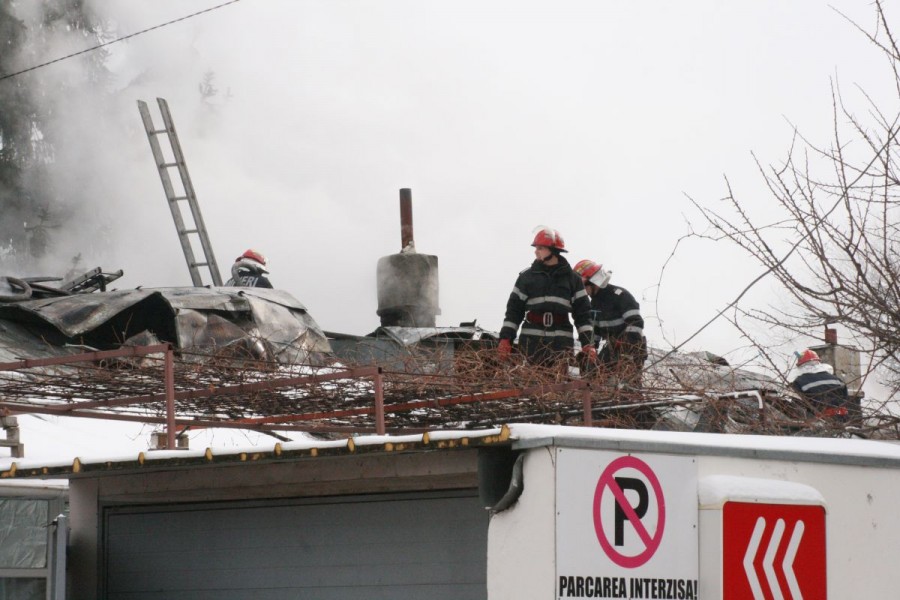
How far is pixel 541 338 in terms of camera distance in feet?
35.3

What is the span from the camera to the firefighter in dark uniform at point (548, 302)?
10.8 meters

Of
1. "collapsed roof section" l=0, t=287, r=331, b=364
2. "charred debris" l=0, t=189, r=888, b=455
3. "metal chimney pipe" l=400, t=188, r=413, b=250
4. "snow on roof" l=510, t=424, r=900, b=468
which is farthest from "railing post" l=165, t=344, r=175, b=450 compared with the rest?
"metal chimney pipe" l=400, t=188, r=413, b=250

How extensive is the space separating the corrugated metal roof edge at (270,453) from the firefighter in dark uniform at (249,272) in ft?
31.1

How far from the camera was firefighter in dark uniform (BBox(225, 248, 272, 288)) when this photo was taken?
1484 centimetres

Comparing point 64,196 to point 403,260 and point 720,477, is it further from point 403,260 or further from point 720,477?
point 720,477

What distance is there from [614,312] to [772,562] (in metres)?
7.57

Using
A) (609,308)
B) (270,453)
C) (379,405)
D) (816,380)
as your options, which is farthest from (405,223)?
(270,453)

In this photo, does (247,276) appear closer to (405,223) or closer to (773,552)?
(405,223)

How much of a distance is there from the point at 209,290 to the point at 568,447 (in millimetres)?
9026

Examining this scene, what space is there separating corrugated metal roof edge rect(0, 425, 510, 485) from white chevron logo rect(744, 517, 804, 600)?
102 cm

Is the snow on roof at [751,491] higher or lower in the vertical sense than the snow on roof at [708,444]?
lower

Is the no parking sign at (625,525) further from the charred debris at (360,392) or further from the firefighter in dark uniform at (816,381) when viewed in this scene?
the firefighter in dark uniform at (816,381)

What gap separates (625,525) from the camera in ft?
13.7

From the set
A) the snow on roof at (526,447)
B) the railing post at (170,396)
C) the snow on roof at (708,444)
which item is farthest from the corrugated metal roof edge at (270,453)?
the railing post at (170,396)
